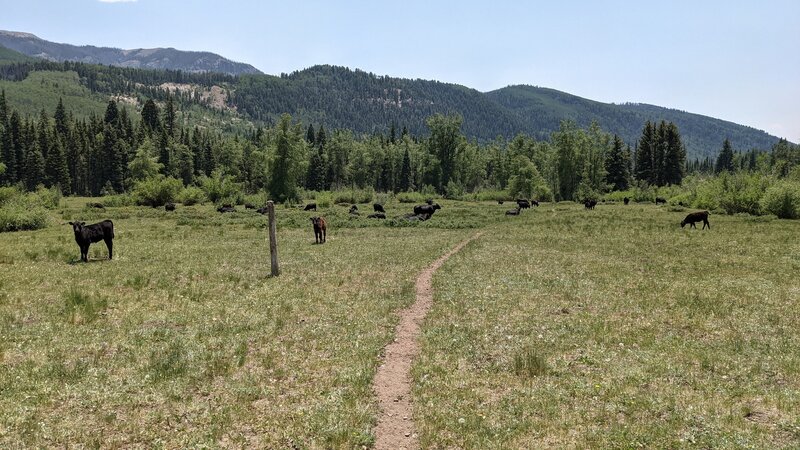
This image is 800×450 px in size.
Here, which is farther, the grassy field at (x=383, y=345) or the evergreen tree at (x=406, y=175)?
the evergreen tree at (x=406, y=175)

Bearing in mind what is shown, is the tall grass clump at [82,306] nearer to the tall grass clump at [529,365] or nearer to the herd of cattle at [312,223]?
the herd of cattle at [312,223]

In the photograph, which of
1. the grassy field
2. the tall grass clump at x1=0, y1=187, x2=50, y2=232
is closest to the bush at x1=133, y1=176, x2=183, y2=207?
the tall grass clump at x1=0, y1=187, x2=50, y2=232

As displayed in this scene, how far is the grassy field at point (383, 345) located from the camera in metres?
9.13

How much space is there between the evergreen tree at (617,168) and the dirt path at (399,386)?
133 meters

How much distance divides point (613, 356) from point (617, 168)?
137033 millimetres

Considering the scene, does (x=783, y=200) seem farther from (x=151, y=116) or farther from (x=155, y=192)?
(x=151, y=116)

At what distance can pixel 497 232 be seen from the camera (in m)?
47.7

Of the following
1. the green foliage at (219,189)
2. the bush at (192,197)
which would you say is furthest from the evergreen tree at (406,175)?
the bush at (192,197)

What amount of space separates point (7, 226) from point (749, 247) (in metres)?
64.1

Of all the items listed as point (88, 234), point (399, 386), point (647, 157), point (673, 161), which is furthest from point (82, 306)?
point (647, 157)

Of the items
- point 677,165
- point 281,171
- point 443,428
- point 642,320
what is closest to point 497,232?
point 642,320

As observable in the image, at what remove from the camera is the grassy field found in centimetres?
913

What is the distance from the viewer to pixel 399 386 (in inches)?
455

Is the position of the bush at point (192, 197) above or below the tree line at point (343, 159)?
below
